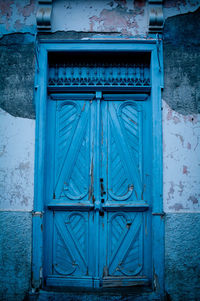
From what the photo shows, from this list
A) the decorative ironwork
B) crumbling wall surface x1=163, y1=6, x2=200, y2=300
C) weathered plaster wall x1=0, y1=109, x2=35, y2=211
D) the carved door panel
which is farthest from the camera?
the decorative ironwork

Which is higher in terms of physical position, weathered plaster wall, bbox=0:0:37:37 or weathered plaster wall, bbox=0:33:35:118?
weathered plaster wall, bbox=0:0:37:37

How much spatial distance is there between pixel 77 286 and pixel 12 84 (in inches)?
113

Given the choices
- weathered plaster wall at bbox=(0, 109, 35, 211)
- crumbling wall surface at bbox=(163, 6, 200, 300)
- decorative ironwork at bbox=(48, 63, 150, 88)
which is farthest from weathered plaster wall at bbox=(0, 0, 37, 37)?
crumbling wall surface at bbox=(163, 6, 200, 300)

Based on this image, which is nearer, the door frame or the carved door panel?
the door frame

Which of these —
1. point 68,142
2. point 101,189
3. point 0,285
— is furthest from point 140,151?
point 0,285

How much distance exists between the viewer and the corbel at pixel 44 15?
3.25 m

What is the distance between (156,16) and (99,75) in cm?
107

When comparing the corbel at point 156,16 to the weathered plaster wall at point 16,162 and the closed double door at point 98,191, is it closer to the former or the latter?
the closed double door at point 98,191

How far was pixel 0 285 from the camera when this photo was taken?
3.05 m

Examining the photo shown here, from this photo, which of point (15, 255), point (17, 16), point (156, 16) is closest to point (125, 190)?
point (15, 255)

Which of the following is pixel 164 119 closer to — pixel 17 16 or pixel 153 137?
pixel 153 137

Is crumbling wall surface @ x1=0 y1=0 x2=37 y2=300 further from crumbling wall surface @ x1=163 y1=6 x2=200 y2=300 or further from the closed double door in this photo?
crumbling wall surface @ x1=163 y1=6 x2=200 y2=300

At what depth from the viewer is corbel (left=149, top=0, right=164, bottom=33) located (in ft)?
10.6

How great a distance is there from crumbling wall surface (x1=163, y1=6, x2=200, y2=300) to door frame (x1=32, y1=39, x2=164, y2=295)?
0.08 metres
